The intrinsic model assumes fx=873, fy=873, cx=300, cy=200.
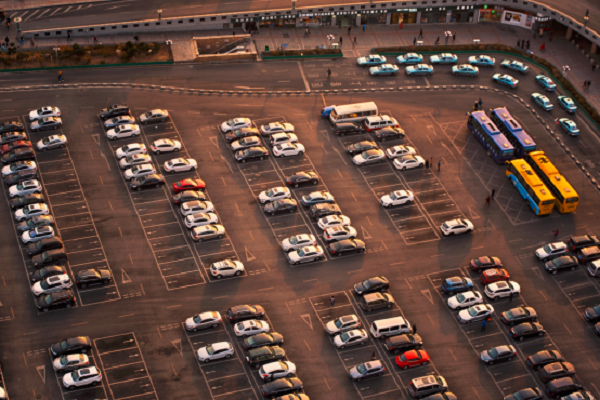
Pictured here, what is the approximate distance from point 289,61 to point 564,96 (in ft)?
150

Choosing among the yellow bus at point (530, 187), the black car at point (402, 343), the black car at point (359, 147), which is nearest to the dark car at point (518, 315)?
the black car at point (402, 343)

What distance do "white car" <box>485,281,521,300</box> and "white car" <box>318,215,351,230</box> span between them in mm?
19953

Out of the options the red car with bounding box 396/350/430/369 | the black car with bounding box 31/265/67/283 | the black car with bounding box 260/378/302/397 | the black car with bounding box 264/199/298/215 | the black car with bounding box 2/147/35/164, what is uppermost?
the black car with bounding box 2/147/35/164

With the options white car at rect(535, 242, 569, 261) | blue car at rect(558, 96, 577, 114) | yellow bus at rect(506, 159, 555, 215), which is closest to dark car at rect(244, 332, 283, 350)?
white car at rect(535, 242, 569, 261)

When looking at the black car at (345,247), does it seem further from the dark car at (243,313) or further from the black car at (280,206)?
the dark car at (243,313)

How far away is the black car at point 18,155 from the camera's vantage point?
400 feet

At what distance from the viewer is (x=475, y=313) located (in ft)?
337

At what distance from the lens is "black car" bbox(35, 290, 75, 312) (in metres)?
101

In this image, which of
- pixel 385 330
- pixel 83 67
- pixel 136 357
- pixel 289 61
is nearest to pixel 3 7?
pixel 83 67

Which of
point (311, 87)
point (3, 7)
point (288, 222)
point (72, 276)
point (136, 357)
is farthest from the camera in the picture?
point (3, 7)

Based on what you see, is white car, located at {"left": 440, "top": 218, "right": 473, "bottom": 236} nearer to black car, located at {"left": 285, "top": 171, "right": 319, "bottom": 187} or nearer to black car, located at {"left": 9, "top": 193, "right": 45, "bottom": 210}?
black car, located at {"left": 285, "top": 171, "right": 319, "bottom": 187}

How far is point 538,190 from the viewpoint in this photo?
388 feet

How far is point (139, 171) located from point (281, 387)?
40791 mm

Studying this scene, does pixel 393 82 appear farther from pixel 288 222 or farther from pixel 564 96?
pixel 288 222
